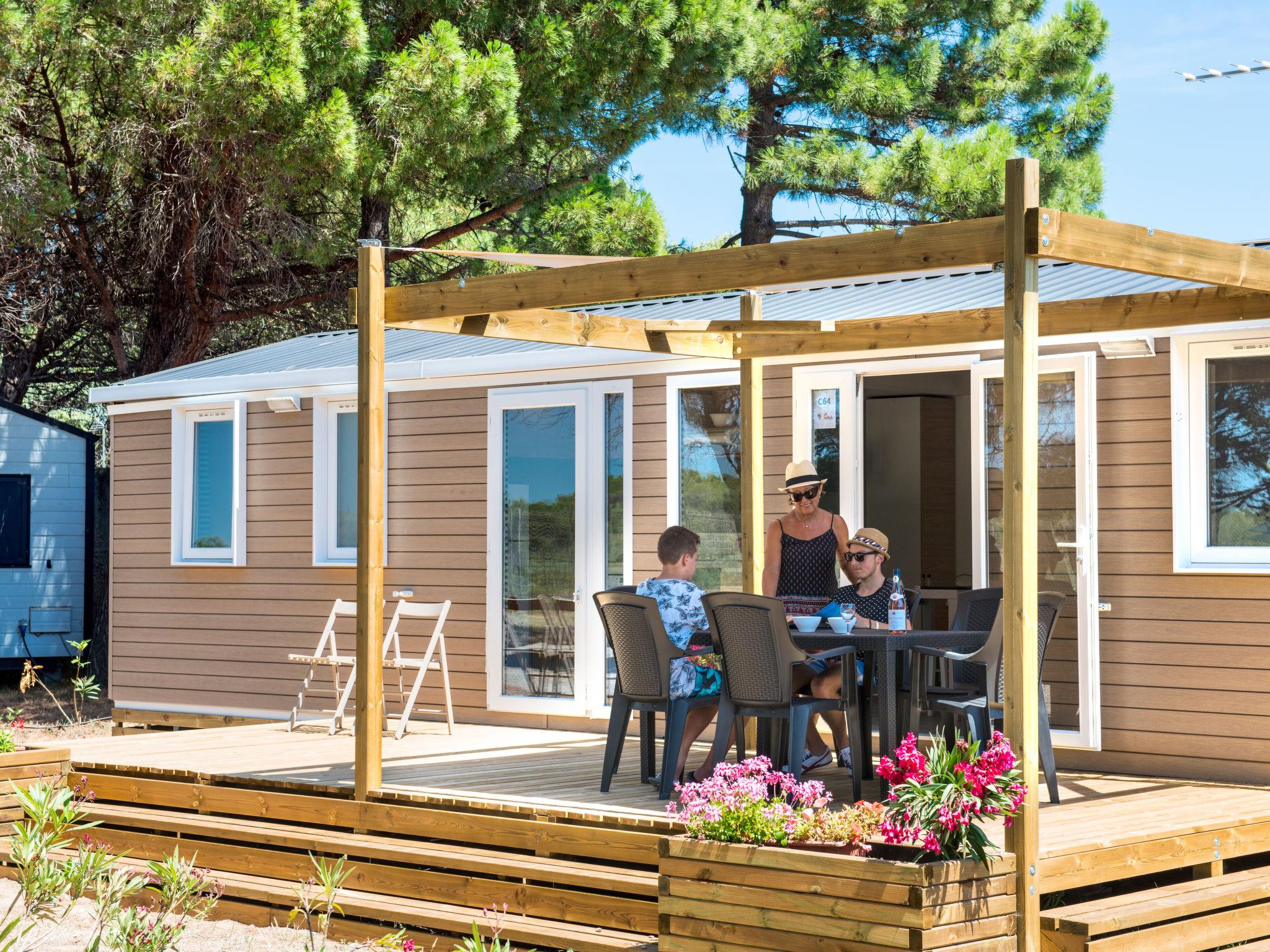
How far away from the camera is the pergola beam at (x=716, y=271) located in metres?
4.62

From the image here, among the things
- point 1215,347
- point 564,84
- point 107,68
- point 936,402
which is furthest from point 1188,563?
point 107,68

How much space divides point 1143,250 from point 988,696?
6.10 feet

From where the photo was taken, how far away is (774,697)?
553cm

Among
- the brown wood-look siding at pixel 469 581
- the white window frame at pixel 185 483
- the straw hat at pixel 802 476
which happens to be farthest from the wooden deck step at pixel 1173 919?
the white window frame at pixel 185 483

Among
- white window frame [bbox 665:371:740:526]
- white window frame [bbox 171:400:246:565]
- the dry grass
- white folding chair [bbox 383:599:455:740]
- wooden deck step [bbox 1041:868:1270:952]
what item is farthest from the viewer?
the dry grass

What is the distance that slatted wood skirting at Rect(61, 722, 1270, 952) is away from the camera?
5.21m

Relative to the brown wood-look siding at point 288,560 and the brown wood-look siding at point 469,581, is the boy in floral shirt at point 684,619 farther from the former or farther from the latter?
the brown wood-look siding at point 288,560

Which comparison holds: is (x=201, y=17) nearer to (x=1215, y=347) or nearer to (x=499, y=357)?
(x=499, y=357)

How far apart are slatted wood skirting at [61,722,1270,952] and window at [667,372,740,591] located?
3.74 feet

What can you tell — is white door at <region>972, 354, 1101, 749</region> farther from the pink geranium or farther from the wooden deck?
the pink geranium

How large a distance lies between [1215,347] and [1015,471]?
289 centimetres

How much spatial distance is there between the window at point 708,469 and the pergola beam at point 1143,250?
3169 mm

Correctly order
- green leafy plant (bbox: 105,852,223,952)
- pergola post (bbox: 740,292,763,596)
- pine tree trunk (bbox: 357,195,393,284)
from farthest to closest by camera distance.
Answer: pine tree trunk (bbox: 357,195,393,284), pergola post (bbox: 740,292,763,596), green leafy plant (bbox: 105,852,223,952)

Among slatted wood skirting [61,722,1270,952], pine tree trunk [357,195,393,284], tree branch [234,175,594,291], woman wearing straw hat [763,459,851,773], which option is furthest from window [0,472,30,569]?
woman wearing straw hat [763,459,851,773]
